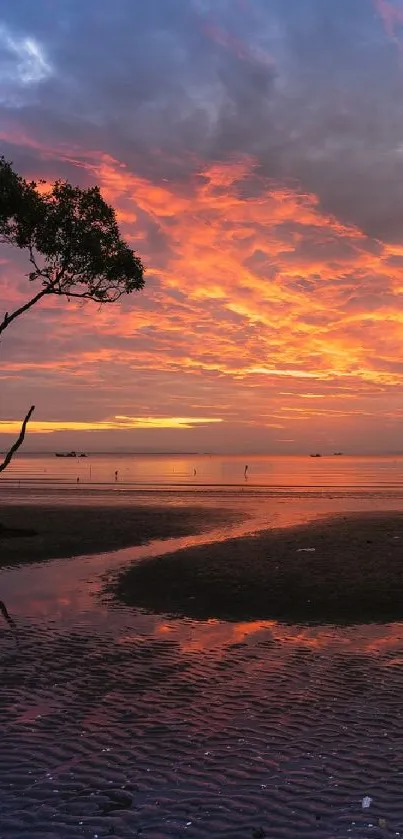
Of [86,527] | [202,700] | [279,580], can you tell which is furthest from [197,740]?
[86,527]

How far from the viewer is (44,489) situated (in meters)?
69.7

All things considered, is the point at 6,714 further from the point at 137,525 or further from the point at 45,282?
the point at 137,525

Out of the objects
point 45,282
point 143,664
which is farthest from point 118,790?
point 45,282

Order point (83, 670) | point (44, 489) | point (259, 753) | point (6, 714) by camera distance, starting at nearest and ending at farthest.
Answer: point (259, 753) < point (6, 714) < point (83, 670) < point (44, 489)

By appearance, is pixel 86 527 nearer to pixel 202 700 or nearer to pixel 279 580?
pixel 279 580

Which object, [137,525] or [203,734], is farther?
[137,525]

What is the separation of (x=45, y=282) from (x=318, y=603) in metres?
21.8

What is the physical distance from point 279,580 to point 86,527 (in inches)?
714

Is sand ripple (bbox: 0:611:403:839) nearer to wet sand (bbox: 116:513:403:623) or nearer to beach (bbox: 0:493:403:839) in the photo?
beach (bbox: 0:493:403:839)

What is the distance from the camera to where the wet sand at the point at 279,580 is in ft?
52.5

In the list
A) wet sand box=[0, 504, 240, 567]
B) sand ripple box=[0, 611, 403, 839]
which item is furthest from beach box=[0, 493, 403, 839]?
wet sand box=[0, 504, 240, 567]

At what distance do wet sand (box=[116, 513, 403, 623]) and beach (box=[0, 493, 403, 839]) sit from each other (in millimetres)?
110

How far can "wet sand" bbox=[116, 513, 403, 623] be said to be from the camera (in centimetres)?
1600

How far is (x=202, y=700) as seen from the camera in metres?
9.59
